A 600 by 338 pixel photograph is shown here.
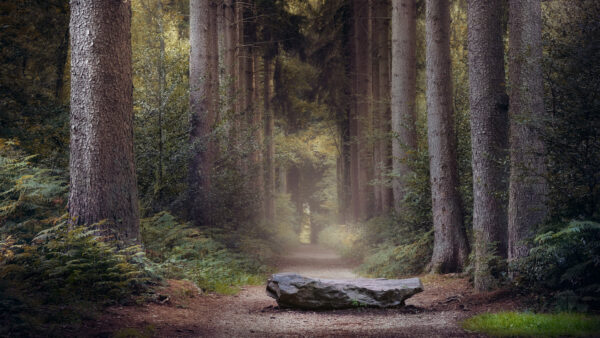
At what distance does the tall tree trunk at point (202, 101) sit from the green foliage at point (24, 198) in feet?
16.9

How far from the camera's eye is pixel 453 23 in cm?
1958

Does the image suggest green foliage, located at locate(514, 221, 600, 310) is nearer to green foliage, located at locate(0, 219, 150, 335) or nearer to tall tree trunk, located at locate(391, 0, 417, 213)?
green foliage, located at locate(0, 219, 150, 335)

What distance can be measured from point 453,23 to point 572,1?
12.4 m

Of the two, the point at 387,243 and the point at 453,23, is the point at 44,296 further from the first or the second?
the point at 453,23

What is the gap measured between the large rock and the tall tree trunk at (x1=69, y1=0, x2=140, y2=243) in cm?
272

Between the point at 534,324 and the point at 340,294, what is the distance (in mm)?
3342

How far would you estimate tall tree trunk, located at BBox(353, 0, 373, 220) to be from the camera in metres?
22.7

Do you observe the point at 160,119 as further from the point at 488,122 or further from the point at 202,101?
the point at 488,122

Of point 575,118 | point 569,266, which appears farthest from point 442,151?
point 569,266

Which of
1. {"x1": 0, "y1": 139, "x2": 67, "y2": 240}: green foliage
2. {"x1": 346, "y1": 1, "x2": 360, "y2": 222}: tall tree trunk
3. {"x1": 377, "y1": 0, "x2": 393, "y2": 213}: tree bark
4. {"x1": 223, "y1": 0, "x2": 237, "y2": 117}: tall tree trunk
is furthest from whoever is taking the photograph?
{"x1": 346, "y1": 1, "x2": 360, "y2": 222}: tall tree trunk

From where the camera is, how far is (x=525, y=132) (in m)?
7.94

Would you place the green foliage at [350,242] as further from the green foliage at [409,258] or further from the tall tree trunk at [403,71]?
the green foliage at [409,258]

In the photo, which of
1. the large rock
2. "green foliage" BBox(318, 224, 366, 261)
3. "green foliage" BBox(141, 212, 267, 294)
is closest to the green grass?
the large rock

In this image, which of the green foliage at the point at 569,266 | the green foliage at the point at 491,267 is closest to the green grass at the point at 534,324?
the green foliage at the point at 569,266
